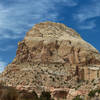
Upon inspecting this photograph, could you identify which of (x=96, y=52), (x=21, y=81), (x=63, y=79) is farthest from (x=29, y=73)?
(x=96, y=52)

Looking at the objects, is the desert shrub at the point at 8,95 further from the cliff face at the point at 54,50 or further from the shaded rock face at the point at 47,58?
the cliff face at the point at 54,50

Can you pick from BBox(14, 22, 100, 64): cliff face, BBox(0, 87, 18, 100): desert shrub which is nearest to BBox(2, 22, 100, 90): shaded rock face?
BBox(14, 22, 100, 64): cliff face

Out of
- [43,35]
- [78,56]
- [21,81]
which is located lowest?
[21,81]

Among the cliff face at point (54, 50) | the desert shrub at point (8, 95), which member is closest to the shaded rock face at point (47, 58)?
the cliff face at point (54, 50)

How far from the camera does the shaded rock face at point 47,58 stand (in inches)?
3285

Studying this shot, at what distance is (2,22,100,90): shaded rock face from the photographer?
83438 mm

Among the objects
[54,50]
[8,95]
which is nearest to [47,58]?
[54,50]

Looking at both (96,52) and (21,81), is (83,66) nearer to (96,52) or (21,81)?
(96,52)

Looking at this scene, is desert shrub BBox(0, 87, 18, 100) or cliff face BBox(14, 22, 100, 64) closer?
desert shrub BBox(0, 87, 18, 100)

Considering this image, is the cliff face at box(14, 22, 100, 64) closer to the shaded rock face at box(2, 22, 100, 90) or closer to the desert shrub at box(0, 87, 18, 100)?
the shaded rock face at box(2, 22, 100, 90)

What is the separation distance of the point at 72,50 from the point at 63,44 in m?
3.62

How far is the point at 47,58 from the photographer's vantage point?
92500 millimetres

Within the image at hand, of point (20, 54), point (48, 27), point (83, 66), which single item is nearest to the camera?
point (83, 66)

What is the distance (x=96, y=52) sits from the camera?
317ft
